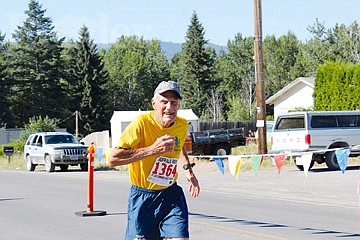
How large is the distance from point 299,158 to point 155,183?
17039 mm

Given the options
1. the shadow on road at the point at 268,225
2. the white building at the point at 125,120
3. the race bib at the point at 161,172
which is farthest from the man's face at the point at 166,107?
the white building at the point at 125,120

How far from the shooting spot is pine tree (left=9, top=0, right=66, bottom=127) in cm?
7581

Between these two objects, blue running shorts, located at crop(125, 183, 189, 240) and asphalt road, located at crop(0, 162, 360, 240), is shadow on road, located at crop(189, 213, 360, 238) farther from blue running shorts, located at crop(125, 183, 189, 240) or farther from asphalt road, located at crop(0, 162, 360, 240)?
blue running shorts, located at crop(125, 183, 189, 240)

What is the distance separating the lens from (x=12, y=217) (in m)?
13.5

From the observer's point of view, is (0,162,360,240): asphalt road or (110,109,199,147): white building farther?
(110,109,199,147): white building

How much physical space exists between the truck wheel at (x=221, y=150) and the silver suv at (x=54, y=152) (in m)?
7.33

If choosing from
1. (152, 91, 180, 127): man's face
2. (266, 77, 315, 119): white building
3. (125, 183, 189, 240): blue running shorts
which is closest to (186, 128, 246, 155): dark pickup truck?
(266, 77, 315, 119): white building

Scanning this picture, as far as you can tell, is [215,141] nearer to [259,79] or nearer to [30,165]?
[259,79]

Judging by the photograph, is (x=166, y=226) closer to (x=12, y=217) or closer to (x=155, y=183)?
(x=155, y=183)

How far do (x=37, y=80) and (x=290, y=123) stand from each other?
5467 cm

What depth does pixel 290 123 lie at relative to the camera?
2466cm

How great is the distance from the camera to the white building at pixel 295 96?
192 ft

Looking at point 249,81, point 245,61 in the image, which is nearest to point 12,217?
point 249,81

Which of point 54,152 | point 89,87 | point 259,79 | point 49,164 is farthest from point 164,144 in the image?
point 89,87
